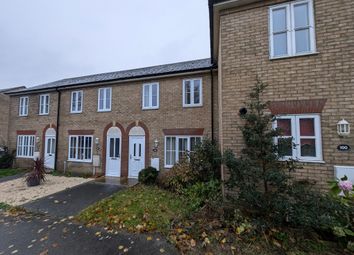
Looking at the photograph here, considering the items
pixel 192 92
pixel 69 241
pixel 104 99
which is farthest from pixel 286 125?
pixel 104 99

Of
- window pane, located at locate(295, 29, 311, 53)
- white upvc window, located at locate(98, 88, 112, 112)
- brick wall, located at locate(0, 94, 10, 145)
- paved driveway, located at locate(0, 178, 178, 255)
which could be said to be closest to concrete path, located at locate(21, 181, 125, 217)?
paved driveway, located at locate(0, 178, 178, 255)

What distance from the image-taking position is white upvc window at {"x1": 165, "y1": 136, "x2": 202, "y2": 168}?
35.1 feet

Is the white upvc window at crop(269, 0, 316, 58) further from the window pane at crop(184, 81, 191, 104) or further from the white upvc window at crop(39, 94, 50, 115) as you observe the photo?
the white upvc window at crop(39, 94, 50, 115)

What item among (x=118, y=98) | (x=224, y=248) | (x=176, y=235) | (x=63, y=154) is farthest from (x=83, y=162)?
(x=224, y=248)

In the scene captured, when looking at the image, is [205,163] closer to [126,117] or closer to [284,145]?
[284,145]

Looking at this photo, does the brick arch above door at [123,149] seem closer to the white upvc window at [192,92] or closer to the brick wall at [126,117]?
the brick wall at [126,117]

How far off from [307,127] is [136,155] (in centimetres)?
947

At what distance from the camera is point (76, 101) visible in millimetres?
13961

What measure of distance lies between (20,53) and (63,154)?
25341 mm

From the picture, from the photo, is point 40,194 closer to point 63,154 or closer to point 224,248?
point 63,154

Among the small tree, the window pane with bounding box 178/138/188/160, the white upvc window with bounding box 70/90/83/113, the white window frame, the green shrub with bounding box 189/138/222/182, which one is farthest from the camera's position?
the white window frame

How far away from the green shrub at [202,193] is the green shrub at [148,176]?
341 centimetres

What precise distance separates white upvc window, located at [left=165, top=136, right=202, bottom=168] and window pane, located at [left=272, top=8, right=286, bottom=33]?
6579 mm

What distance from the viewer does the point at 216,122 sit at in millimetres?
10172
